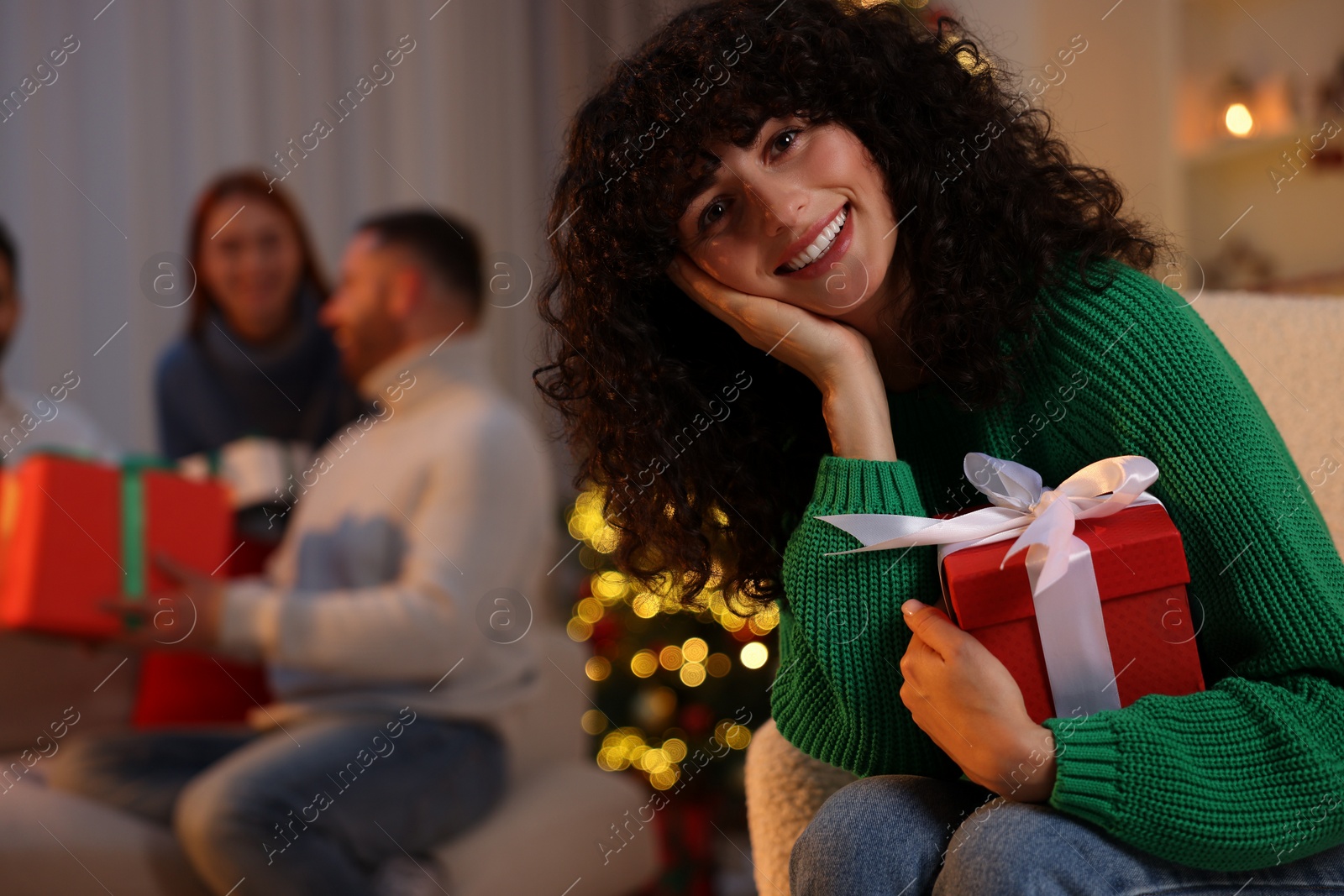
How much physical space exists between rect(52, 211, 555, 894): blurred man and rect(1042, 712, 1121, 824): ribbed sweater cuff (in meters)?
1.11

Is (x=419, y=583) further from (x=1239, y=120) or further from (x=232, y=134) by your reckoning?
(x=1239, y=120)

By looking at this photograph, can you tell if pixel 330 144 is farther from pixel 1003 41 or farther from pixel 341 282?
pixel 1003 41

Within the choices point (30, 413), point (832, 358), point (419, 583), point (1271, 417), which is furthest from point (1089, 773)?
point (30, 413)

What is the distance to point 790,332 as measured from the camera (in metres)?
0.88

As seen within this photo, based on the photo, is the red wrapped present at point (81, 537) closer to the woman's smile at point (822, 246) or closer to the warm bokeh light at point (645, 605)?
the warm bokeh light at point (645, 605)

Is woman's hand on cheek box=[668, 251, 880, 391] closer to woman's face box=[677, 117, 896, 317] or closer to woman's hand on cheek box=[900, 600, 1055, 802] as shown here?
woman's face box=[677, 117, 896, 317]

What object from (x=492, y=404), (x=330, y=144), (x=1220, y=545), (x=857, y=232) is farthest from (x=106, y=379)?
A: (x=1220, y=545)

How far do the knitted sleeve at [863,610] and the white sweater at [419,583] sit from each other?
3.25 ft

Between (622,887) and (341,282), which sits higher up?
(341,282)

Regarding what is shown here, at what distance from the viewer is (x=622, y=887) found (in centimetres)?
201

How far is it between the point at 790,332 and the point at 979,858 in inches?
16.7

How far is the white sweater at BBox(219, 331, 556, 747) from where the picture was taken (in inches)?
71.6

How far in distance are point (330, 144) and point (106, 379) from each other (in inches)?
31.3

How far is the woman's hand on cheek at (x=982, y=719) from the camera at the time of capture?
70 cm
